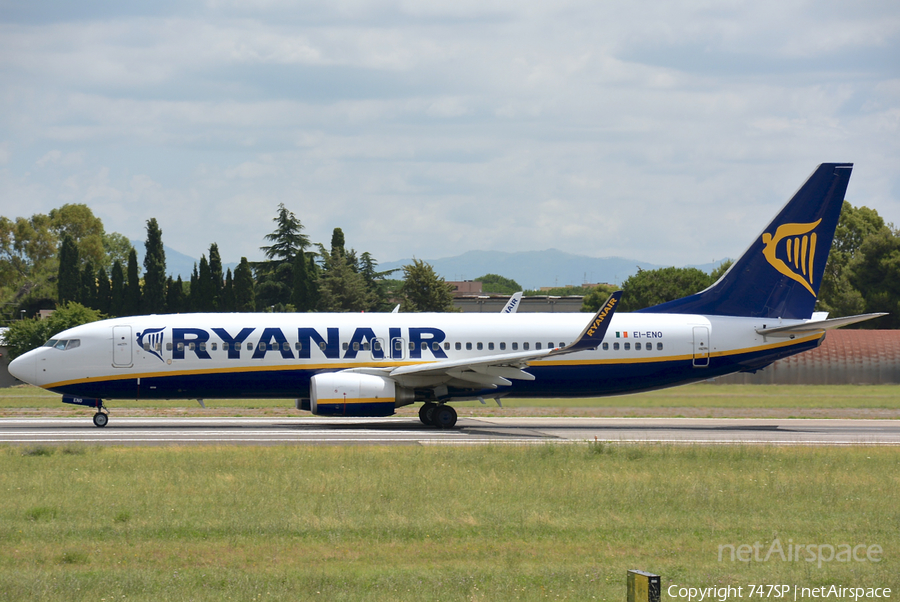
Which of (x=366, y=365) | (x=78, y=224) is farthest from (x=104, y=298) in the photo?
(x=366, y=365)

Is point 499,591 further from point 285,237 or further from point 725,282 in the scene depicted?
point 285,237

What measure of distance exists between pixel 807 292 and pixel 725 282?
3073 mm

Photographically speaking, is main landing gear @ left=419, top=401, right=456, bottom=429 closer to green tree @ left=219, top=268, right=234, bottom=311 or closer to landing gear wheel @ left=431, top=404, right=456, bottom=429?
landing gear wheel @ left=431, top=404, right=456, bottom=429

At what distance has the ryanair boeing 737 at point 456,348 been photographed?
30.6 meters

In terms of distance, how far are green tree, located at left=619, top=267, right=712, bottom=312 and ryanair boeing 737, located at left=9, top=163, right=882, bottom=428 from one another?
69.2m

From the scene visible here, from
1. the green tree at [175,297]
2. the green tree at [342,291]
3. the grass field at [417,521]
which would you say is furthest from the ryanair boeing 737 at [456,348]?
the green tree at [175,297]

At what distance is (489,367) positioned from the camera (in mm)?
30359

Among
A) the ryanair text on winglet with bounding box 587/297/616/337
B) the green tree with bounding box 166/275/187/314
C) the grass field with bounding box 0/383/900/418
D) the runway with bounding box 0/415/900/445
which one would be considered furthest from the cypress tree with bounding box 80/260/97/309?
the ryanair text on winglet with bounding box 587/297/616/337

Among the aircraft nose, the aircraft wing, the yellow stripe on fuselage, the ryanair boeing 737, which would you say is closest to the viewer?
the aircraft wing

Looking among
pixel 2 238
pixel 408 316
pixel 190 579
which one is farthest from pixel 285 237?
pixel 190 579

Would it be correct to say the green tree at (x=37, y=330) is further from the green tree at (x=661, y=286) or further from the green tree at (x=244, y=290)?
the green tree at (x=661, y=286)

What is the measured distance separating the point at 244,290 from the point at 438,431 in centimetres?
6300

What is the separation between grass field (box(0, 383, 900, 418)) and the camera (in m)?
39.1

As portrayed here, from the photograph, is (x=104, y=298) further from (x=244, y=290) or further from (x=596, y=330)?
(x=596, y=330)
